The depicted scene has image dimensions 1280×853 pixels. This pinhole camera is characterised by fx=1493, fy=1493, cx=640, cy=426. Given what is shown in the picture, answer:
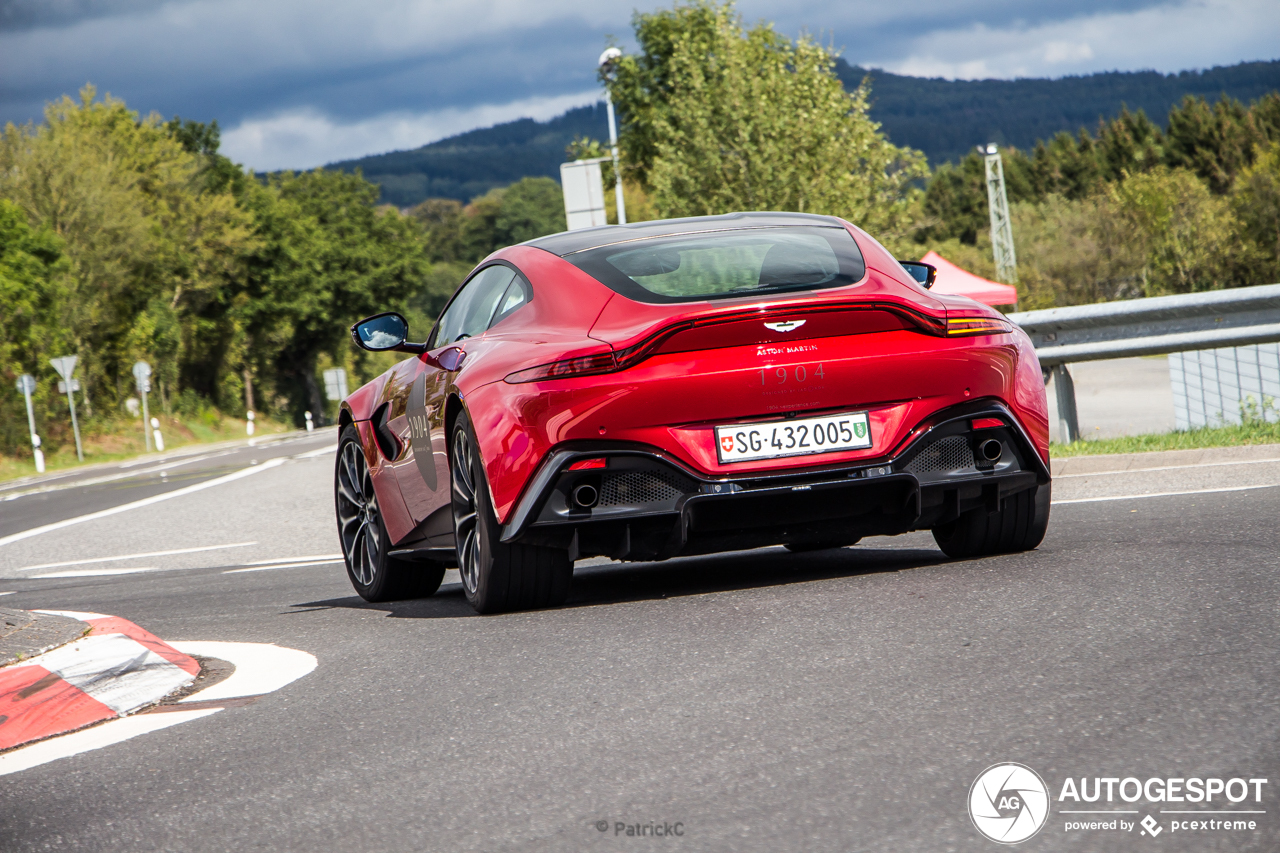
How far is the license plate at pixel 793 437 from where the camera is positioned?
5191 mm

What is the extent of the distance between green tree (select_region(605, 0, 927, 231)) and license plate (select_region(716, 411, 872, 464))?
74.9 ft

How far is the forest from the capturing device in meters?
29.4

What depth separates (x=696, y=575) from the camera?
6.59 m

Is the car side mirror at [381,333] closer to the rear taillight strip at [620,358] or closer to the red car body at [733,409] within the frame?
the red car body at [733,409]

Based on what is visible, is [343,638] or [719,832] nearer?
[719,832]

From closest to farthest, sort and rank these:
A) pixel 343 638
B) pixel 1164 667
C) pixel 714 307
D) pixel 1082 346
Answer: pixel 1164 667
pixel 714 307
pixel 343 638
pixel 1082 346

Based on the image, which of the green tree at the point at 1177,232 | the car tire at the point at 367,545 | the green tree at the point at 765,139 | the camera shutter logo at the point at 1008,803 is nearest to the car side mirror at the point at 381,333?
the car tire at the point at 367,545

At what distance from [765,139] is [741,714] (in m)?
26.1

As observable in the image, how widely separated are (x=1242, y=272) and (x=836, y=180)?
179 feet

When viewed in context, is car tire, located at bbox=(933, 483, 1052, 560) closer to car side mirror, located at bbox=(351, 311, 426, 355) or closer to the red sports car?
the red sports car

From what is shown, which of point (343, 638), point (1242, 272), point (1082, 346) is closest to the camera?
point (343, 638)

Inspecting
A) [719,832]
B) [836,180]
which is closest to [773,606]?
[719,832]

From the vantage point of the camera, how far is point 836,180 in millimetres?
28906

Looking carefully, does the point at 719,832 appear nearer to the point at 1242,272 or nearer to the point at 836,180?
the point at 836,180
